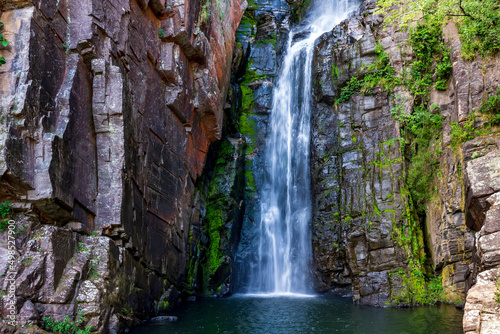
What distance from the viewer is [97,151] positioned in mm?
11266

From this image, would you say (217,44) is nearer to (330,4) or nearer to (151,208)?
(151,208)

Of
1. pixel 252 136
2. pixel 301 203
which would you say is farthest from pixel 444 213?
pixel 252 136

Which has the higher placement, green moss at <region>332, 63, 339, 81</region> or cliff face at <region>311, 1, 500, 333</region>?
green moss at <region>332, 63, 339, 81</region>

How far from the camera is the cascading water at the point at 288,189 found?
64.2ft

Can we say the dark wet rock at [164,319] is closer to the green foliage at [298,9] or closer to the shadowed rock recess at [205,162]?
the shadowed rock recess at [205,162]

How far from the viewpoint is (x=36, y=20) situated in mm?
9805

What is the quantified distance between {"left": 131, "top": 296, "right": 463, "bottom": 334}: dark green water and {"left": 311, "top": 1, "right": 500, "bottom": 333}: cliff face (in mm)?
1357

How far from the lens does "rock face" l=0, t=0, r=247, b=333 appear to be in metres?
9.14

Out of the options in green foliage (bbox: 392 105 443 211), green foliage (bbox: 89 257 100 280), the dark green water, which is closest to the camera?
green foliage (bbox: 89 257 100 280)

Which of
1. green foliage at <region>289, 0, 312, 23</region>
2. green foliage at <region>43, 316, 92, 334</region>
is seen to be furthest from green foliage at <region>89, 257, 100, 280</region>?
green foliage at <region>289, 0, 312, 23</region>

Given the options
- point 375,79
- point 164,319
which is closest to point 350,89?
point 375,79

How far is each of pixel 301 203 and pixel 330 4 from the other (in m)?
14.0

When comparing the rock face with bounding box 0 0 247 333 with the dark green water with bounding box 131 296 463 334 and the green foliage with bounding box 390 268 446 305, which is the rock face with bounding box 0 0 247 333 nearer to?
the dark green water with bounding box 131 296 463 334

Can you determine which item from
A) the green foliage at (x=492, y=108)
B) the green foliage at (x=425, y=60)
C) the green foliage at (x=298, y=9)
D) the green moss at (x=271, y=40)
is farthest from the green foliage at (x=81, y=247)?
the green foliage at (x=298, y=9)
